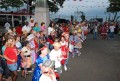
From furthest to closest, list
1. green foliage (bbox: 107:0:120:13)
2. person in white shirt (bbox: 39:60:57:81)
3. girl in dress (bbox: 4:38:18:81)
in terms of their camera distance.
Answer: green foliage (bbox: 107:0:120:13) → girl in dress (bbox: 4:38:18:81) → person in white shirt (bbox: 39:60:57:81)

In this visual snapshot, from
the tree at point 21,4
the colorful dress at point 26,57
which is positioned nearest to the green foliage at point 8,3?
the tree at point 21,4

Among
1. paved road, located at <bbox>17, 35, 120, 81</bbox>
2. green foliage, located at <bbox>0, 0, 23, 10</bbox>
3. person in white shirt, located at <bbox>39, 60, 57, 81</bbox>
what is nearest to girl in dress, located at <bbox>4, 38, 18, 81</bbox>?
paved road, located at <bbox>17, 35, 120, 81</bbox>

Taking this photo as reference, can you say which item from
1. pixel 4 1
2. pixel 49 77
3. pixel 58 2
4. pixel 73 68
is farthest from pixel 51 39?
pixel 58 2

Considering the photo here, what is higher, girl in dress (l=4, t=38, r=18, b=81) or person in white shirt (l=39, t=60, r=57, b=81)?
person in white shirt (l=39, t=60, r=57, b=81)

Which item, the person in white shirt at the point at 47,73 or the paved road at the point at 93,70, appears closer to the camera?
the person in white shirt at the point at 47,73

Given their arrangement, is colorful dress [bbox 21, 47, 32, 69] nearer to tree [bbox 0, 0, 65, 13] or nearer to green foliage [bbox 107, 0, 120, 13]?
tree [bbox 0, 0, 65, 13]

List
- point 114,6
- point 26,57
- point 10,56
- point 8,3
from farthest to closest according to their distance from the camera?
point 114,6, point 8,3, point 26,57, point 10,56

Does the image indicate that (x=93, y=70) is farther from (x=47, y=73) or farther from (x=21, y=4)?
(x=21, y=4)

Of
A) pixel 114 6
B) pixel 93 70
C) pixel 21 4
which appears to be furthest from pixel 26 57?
pixel 114 6

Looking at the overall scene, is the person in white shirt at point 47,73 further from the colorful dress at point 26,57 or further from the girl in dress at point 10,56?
the colorful dress at point 26,57

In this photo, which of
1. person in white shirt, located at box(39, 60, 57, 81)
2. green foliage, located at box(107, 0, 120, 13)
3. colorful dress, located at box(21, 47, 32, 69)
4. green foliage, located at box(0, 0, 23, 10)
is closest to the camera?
person in white shirt, located at box(39, 60, 57, 81)

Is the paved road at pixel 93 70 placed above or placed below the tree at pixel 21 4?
below

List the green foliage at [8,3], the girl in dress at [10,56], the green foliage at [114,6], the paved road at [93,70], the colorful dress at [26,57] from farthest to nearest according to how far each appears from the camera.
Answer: the green foliage at [114,6]
the green foliage at [8,3]
the paved road at [93,70]
the colorful dress at [26,57]
the girl in dress at [10,56]

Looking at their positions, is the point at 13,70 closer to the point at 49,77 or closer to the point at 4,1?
the point at 49,77
